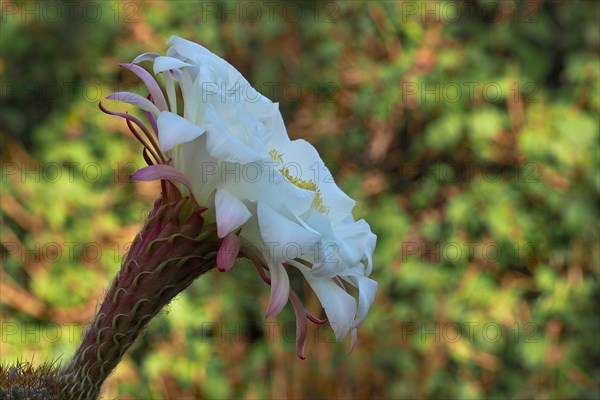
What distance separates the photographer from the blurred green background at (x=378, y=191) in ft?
9.57

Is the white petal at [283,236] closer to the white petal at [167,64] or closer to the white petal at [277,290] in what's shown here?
the white petal at [277,290]

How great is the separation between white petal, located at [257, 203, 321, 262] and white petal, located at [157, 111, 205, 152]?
0.34ft

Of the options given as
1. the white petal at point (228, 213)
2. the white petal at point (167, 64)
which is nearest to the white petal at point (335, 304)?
the white petal at point (228, 213)

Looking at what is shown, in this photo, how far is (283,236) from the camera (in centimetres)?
89

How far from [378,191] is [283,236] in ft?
7.78

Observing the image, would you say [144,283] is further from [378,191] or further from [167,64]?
[378,191]

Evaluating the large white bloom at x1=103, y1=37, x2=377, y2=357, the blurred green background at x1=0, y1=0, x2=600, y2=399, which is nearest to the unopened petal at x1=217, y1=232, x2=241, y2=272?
the large white bloom at x1=103, y1=37, x2=377, y2=357

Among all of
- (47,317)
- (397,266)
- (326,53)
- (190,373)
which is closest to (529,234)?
(397,266)

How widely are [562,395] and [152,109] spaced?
2371 millimetres

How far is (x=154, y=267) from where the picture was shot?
3.29 feet

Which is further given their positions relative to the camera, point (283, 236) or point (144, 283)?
point (144, 283)

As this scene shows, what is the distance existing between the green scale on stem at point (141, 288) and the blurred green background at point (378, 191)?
70.9 inches

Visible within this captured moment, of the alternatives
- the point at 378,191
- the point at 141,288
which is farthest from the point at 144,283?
the point at 378,191

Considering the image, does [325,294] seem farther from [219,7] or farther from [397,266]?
[219,7]
